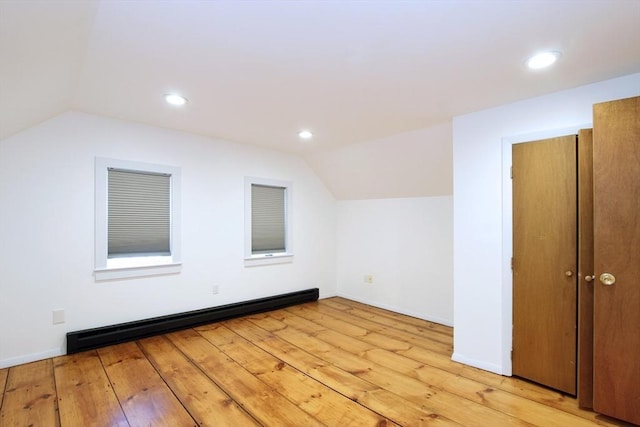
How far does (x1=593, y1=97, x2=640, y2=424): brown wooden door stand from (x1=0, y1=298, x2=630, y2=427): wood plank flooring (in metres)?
0.26

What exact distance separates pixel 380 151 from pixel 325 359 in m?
2.56

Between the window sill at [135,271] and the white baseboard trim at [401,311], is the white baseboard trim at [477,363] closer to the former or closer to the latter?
the white baseboard trim at [401,311]

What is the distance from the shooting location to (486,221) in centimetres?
274

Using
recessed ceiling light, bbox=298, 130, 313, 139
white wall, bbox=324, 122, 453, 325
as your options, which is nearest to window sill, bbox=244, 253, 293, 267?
white wall, bbox=324, 122, 453, 325

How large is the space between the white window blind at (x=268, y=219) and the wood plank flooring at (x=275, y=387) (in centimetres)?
144

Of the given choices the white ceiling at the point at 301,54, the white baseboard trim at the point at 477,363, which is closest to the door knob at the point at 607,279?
the white baseboard trim at the point at 477,363

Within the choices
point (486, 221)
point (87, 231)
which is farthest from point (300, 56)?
point (87, 231)

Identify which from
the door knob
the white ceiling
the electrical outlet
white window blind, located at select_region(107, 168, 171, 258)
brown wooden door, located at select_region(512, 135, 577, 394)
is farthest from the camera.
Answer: white window blind, located at select_region(107, 168, 171, 258)

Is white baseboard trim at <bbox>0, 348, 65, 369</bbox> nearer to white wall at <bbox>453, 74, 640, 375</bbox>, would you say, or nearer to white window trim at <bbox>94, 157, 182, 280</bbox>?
white window trim at <bbox>94, 157, 182, 280</bbox>

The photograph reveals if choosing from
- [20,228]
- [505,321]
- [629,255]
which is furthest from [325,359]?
[20,228]

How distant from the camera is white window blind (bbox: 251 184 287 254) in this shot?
4465 mm

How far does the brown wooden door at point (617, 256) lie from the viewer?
1911 mm

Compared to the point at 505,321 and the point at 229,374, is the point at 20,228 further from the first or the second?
the point at 505,321

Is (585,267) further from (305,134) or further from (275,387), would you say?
(305,134)
